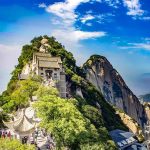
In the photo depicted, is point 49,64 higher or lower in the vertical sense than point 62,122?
higher

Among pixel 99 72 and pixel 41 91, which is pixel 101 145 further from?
pixel 99 72

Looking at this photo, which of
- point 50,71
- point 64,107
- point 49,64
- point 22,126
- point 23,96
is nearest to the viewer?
point 64,107

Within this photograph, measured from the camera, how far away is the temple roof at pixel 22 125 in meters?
63.8

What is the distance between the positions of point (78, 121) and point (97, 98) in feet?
198

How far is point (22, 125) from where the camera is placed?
6481cm

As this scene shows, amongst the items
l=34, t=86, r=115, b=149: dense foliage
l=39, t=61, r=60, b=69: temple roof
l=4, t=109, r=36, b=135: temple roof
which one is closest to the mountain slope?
l=39, t=61, r=60, b=69: temple roof

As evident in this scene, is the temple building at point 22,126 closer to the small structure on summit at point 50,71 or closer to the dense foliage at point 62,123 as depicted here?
the dense foliage at point 62,123

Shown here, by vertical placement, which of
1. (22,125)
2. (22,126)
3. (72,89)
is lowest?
(22,126)

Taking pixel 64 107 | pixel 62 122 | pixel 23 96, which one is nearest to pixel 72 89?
pixel 23 96

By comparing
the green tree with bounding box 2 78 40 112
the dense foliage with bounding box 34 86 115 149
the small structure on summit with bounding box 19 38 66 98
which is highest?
the small structure on summit with bounding box 19 38 66 98

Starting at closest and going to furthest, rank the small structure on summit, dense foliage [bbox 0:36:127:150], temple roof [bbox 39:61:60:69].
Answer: dense foliage [bbox 0:36:127:150] → the small structure on summit → temple roof [bbox 39:61:60:69]

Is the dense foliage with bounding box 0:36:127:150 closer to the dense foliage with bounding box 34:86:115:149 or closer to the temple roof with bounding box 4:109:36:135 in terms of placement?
the dense foliage with bounding box 34:86:115:149

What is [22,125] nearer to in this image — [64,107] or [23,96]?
[64,107]

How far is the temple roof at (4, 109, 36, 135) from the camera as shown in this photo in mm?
63750
